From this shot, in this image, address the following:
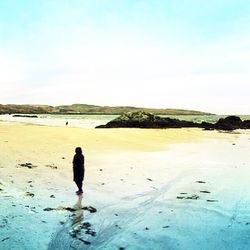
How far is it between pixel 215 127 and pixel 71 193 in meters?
44.4

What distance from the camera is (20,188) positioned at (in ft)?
40.5

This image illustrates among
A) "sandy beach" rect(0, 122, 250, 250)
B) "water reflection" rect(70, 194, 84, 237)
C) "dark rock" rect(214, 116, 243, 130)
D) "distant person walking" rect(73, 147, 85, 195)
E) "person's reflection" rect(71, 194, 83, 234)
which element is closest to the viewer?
"sandy beach" rect(0, 122, 250, 250)

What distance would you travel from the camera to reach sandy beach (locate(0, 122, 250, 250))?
8.27 m

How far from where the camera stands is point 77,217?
9.64 metres

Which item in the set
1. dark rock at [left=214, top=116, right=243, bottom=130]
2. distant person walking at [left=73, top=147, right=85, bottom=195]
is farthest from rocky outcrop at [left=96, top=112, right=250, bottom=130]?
distant person walking at [left=73, top=147, right=85, bottom=195]

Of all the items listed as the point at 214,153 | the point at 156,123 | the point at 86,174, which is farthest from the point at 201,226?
the point at 156,123

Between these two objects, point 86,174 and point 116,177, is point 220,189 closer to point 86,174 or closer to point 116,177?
point 116,177

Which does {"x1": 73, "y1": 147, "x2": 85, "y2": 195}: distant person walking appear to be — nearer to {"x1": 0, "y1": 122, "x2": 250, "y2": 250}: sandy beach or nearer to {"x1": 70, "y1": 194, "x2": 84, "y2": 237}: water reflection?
{"x1": 0, "y1": 122, "x2": 250, "y2": 250}: sandy beach

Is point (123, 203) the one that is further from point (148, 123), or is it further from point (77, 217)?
point (148, 123)

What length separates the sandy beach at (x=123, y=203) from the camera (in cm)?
827

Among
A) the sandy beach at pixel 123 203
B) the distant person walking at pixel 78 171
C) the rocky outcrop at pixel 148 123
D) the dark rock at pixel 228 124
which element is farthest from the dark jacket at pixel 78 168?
the dark rock at pixel 228 124

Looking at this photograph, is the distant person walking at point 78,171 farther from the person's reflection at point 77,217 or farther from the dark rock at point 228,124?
the dark rock at point 228,124

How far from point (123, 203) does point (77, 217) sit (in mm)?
1962

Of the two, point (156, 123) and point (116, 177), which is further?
point (156, 123)
